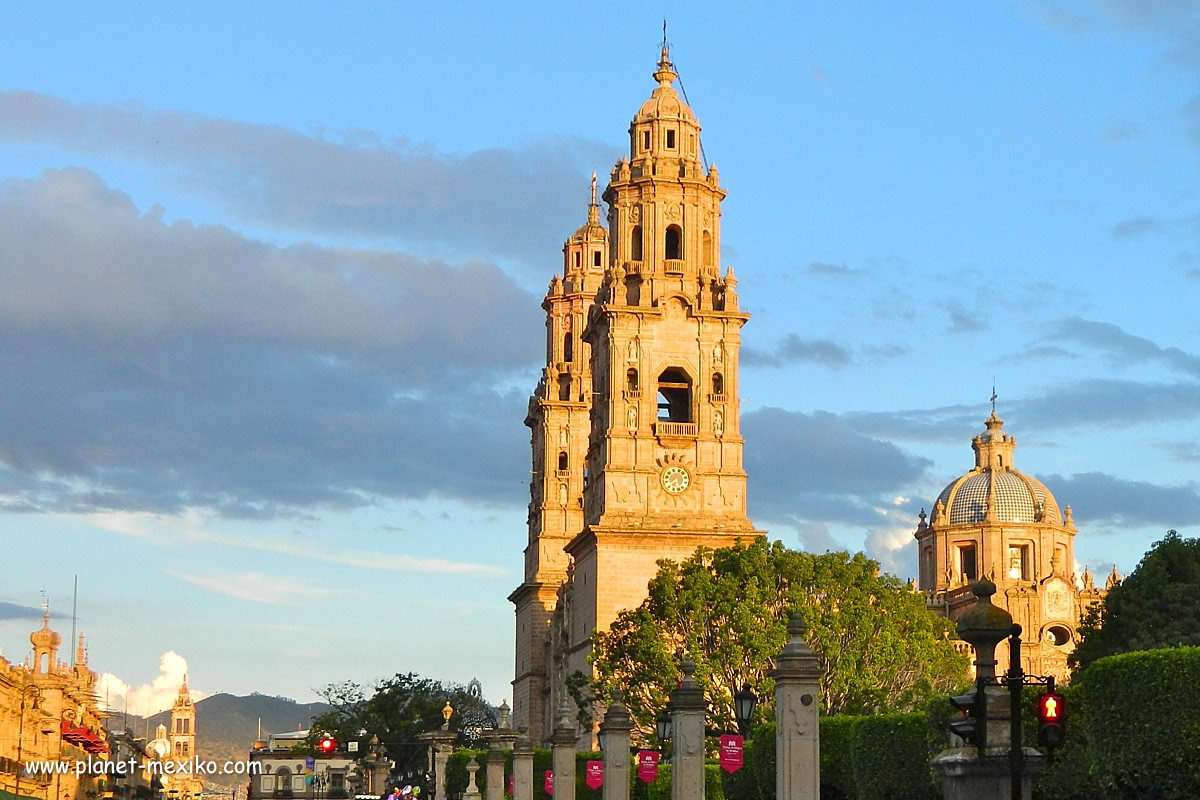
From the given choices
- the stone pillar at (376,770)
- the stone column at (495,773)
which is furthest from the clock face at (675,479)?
the stone pillar at (376,770)

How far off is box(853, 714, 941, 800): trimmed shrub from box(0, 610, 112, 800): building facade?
63.3 m

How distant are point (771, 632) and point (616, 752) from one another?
26.3 m

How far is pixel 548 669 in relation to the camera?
378 feet

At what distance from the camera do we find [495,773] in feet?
232

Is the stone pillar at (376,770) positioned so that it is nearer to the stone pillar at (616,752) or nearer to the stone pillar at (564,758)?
the stone pillar at (564,758)

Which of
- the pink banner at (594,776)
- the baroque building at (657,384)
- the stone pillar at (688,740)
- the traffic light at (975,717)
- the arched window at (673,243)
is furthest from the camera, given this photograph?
the arched window at (673,243)

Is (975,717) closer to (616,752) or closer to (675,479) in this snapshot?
(616,752)

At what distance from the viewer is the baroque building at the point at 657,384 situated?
292ft

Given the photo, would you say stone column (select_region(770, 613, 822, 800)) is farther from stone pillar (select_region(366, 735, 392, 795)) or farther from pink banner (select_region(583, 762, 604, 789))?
stone pillar (select_region(366, 735, 392, 795))

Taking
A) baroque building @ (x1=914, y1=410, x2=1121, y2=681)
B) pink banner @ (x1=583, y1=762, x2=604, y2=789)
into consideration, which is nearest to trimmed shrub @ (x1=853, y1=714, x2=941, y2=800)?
pink banner @ (x1=583, y1=762, x2=604, y2=789)

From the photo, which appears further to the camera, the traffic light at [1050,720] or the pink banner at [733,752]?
the pink banner at [733,752]

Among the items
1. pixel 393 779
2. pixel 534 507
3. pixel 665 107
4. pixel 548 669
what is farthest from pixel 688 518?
pixel 393 779

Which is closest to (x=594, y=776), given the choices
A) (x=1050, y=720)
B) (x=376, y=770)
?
(x=1050, y=720)

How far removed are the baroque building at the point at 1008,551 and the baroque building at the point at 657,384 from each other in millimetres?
43872
